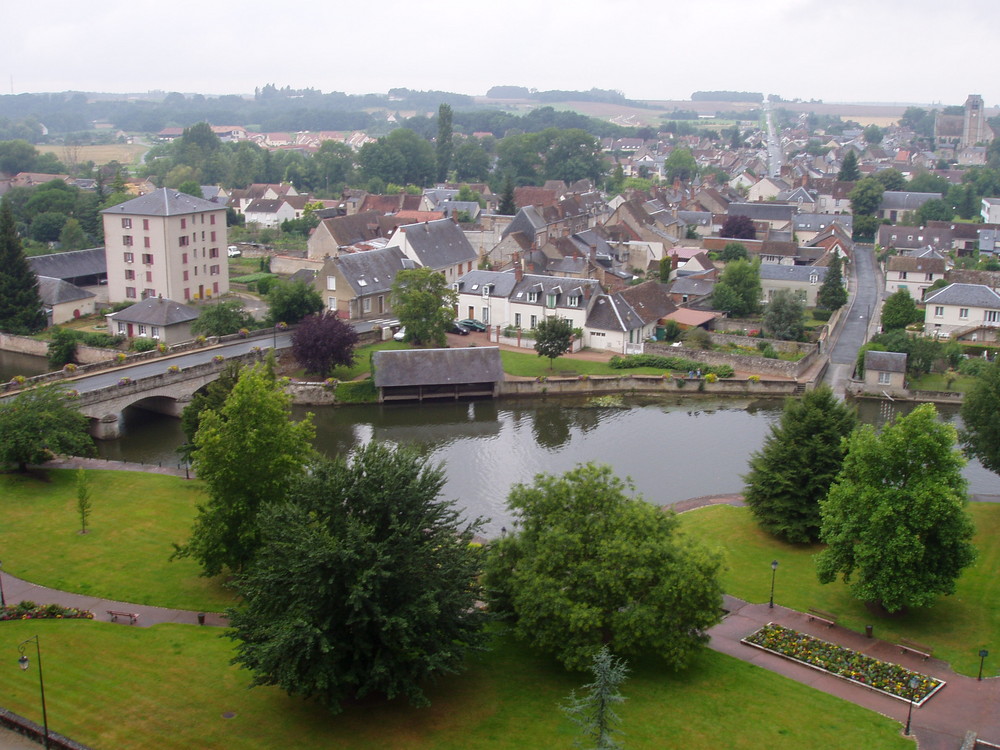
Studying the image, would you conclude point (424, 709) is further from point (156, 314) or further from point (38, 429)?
point (156, 314)

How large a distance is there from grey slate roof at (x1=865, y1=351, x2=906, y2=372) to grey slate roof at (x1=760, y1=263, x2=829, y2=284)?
19.5 metres

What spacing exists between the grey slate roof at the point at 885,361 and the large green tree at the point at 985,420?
51.2 ft

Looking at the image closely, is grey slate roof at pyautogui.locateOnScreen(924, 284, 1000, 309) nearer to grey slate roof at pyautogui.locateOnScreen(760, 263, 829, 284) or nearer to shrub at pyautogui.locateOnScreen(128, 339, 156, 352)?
grey slate roof at pyautogui.locateOnScreen(760, 263, 829, 284)

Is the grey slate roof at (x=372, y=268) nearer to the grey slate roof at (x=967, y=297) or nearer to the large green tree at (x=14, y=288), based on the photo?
the large green tree at (x=14, y=288)

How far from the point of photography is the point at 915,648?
2458 centimetres

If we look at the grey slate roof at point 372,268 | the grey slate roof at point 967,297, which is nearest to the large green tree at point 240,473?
the grey slate roof at point 372,268

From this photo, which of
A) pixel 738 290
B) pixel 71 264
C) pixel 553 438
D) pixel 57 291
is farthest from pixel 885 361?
pixel 71 264

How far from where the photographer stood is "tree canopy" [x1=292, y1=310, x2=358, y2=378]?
50312mm

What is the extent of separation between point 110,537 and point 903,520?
78.2ft

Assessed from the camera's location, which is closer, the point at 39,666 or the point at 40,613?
the point at 39,666

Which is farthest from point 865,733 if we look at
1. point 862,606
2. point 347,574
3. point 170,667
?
point 170,667

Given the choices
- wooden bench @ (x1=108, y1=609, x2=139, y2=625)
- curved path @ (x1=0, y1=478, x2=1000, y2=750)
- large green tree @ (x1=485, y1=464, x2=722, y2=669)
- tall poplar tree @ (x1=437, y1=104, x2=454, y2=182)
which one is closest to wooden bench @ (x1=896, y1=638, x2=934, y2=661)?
curved path @ (x1=0, y1=478, x2=1000, y2=750)

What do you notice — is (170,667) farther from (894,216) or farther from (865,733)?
(894,216)

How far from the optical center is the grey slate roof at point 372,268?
205 ft
